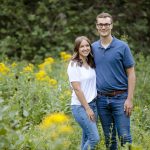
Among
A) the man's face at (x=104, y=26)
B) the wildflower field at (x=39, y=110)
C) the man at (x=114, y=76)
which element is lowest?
the wildflower field at (x=39, y=110)

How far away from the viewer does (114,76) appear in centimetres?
502

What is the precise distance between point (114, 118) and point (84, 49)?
80 cm

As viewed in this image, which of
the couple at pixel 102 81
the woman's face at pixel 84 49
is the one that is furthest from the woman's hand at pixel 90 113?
the woman's face at pixel 84 49

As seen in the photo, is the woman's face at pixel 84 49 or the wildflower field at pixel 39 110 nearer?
the wildflower field at pixel 39 110

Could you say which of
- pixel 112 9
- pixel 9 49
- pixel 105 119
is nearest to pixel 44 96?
pixel 105 119

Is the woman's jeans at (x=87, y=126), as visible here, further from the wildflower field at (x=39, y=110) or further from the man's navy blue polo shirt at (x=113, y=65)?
the man's navy blue polo shirt at (x=113, y=65)

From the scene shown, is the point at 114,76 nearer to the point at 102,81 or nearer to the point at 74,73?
the point at 102,81

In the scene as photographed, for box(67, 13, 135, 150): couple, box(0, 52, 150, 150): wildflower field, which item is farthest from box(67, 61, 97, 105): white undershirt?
box(0, 52, 150, 150): wildflower field

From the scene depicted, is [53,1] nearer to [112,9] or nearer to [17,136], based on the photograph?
[112,9]

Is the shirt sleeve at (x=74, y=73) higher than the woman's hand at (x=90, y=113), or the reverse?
the shirt sleeve at (x=74, y=73)

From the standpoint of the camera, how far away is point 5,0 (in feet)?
41.7

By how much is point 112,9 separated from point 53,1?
166cm

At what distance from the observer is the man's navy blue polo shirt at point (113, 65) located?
5.00 m

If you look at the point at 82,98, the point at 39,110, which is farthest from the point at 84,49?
the point at 39,110
